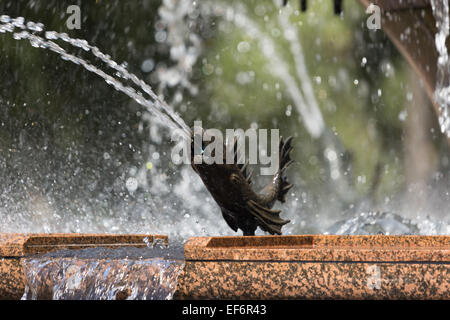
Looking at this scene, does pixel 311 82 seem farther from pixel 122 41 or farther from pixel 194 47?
pixel 122 41

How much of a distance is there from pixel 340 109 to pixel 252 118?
1667mm

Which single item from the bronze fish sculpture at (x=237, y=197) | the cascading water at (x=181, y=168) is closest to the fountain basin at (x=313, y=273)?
the bronze fish sculpture at (x=237, y=197)

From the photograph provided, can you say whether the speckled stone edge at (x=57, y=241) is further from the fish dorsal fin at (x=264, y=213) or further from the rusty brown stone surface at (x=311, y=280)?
the rusty brown stone surface at (x=311, y=280)

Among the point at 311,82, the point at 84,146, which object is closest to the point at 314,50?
the point at 311,82

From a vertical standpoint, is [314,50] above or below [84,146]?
above

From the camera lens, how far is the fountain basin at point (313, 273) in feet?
8.46

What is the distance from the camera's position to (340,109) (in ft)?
39.2

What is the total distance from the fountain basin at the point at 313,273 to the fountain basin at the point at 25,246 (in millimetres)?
787

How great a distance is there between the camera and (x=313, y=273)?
2646 mm

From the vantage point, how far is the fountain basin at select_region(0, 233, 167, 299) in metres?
2.97

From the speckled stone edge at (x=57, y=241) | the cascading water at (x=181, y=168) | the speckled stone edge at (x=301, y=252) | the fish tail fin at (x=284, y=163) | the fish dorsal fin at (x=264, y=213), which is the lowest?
the speckled stone edge at (x=301, y=252)

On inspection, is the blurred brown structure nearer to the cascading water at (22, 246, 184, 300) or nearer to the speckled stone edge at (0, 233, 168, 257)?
the speckled stone edge at (0, 233, 168, 257)

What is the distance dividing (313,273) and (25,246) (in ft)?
4.53

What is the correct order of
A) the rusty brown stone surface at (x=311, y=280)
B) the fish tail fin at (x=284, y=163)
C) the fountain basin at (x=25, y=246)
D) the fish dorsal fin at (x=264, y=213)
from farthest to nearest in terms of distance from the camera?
the fish tail fin at (x=284, y=163)
the fish dorsal fin at (x=264, y=213)
the fountain basin at (x=25, y=246)
the rusty brown stone surface at (x=311, y=280)
